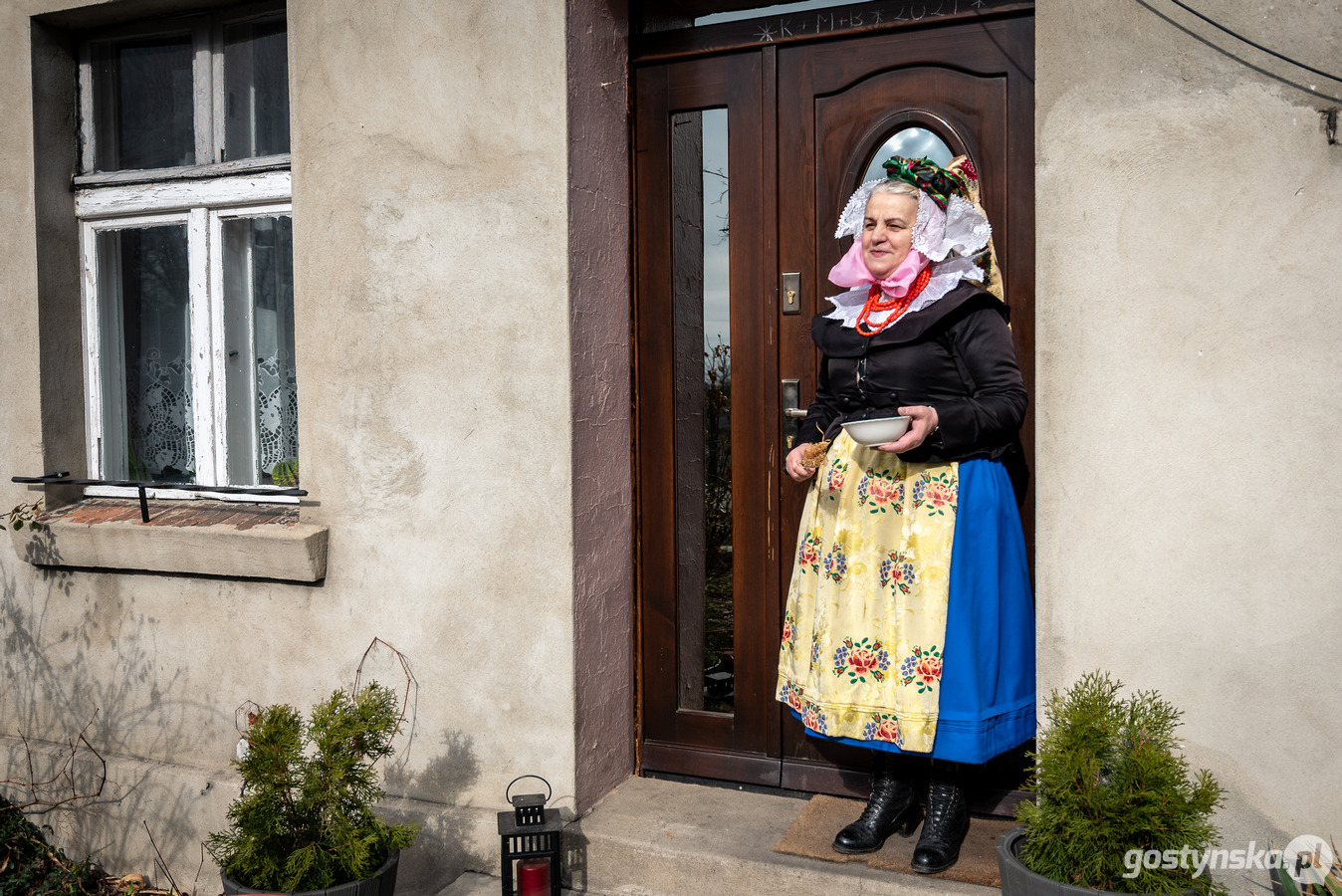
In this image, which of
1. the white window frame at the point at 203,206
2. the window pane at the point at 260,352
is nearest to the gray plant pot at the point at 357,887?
the white window frame at the point at 203,206

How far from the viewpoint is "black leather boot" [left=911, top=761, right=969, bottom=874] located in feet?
9.20

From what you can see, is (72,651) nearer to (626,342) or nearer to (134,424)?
(134,424)

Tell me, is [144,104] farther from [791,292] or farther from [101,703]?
[791,292]

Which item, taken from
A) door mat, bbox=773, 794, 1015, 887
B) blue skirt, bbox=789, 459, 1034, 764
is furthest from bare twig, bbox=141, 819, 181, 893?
blue skirt, bbox=789, 459, 1034, 764

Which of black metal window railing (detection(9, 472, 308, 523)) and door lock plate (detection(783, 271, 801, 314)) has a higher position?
door lock plate (detection(783, 271, 801, 314))

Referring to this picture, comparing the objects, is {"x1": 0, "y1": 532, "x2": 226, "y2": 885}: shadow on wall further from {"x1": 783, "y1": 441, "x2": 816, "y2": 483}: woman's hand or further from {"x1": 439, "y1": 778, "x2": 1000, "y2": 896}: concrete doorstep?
{"x1": 783, "y1": 441, "x2": 816, "y2": 483}: woman's hand

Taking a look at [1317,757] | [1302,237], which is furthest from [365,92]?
[1317,757]

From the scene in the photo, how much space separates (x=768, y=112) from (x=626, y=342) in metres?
0.89

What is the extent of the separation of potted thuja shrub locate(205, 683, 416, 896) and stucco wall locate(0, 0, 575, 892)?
1.95 ft

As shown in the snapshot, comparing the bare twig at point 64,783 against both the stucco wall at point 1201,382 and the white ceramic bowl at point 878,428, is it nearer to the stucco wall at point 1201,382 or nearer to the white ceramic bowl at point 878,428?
the white ceramic bowl at point 878,428

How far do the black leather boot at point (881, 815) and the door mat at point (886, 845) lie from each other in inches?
1.1

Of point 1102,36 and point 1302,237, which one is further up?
point 1102,36

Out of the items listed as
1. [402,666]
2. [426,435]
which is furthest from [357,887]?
[426,435]

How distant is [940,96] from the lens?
3.17m
